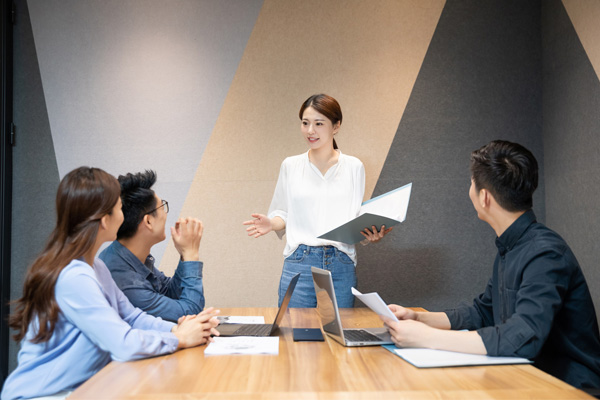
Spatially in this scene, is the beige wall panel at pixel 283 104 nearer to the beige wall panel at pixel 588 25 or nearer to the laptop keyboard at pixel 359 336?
the beige wall panel at pixel 588 25

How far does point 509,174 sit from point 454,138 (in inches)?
74.0

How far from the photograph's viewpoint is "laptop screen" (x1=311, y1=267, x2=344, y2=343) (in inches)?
57.4

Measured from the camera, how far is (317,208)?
7.99 ft

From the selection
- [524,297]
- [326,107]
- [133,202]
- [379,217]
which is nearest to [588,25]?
[326,107]

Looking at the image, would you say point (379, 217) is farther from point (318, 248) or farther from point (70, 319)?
point (70, 319)

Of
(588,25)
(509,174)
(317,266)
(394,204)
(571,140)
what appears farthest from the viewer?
(571,140)

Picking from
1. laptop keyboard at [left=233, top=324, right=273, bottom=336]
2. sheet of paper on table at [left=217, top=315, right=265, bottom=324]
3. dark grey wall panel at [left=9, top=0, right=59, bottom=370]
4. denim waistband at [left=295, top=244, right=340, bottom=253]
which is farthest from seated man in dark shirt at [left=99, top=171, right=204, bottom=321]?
dark grey wall panel at [left=9, top=0, right=59, bottom=370]

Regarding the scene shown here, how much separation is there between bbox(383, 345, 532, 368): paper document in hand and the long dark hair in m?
0.95

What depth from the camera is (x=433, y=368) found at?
1.21 m

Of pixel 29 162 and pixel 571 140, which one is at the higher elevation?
pixel 571 140

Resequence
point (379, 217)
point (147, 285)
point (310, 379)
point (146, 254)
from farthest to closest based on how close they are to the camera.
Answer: point (379, 217) → point (146, 254) → point (147, 285) → point (310, 379)

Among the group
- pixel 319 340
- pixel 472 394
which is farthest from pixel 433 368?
pixel 319 340

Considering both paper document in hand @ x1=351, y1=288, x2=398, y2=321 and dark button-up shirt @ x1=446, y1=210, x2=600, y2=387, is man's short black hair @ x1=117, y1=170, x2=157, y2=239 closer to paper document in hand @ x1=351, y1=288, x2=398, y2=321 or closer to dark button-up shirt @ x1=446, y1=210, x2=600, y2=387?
paper document in hand @ x1=351, y1=288, x2=398, y2=321

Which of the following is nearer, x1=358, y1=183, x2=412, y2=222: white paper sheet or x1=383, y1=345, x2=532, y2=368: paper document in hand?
x1=383, y1=345, x2=532, y2=368: paper document in hand
